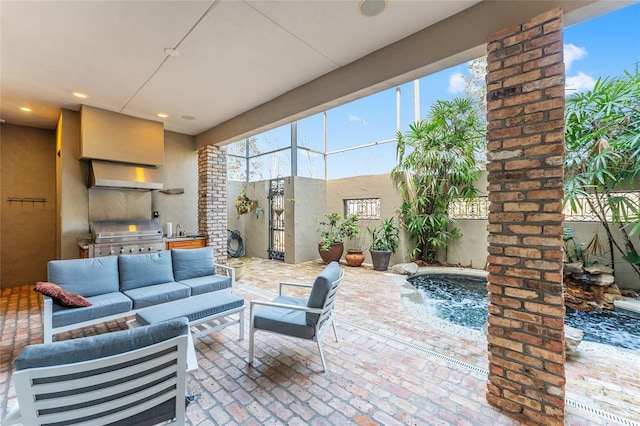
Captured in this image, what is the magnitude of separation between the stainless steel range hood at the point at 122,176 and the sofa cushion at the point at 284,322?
12.6 feet

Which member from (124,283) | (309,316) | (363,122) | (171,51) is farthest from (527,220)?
(363,122)

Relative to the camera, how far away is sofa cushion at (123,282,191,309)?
3.03 meters

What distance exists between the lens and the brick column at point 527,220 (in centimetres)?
171

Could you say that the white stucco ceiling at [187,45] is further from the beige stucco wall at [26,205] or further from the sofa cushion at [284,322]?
the sofa cushion at [284,322]

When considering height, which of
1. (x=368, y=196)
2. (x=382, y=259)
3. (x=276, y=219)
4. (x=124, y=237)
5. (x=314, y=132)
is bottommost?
(x=382, y=259)

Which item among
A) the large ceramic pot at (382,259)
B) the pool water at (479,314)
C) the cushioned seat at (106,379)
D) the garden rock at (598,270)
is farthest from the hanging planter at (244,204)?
the garden rock at (598,270)

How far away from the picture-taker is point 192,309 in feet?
8.75

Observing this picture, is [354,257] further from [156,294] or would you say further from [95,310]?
[95,310]

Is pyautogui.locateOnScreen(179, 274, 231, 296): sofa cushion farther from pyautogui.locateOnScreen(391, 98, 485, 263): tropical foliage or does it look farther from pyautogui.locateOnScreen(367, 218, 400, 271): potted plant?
pyautogui.locateOnScreen(391, 98, 485, 263): tropical foliage

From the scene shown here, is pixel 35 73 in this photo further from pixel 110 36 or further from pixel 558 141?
pixel 558 141

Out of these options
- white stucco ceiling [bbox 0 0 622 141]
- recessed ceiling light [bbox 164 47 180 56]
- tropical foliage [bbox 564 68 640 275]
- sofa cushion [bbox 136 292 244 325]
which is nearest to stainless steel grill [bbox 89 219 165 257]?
white stucco ceiling [bbox 0 0 622 141]

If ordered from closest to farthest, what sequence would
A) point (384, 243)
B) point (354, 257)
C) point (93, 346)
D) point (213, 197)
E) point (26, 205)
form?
point (93, 346), point (26, 205), point (213, 197), point (384, 243), point (354, 257)

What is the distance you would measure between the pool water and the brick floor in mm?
558

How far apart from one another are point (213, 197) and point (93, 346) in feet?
16.0
